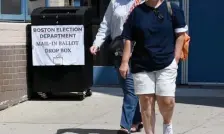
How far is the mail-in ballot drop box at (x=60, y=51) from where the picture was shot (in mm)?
9156

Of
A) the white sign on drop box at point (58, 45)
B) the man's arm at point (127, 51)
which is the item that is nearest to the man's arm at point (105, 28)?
the man's arm at point (127, 51)

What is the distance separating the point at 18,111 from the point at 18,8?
1855 millimetres

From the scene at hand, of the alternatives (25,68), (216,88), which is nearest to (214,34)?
(216,88)

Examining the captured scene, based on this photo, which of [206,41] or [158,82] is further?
[206,41]

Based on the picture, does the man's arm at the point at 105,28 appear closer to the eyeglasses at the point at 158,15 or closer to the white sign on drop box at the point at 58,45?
the eyeglasses at the point at 158,15

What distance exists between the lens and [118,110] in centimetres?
863

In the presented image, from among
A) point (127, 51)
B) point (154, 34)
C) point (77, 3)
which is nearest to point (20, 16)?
point (77, 3)

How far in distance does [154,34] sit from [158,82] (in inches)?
19.0

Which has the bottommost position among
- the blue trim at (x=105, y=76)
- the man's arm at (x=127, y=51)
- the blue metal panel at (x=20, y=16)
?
the blue trim at (x=105, y=76)

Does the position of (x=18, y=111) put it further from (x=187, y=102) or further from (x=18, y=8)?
(x=187, y=102)

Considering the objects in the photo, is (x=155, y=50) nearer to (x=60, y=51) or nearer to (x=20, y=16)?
(x=60, y=51)

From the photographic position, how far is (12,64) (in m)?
9.05

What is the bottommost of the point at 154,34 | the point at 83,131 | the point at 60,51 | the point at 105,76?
the point at 83,131

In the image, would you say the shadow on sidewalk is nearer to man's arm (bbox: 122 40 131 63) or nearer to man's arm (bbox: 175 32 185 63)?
man's arm (bbox: 122 40 131 63)
